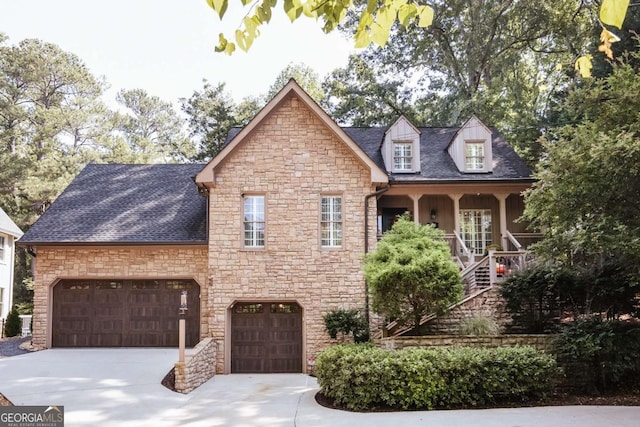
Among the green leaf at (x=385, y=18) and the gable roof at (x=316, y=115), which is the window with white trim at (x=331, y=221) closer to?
the gable roof at (x=316, y=115)

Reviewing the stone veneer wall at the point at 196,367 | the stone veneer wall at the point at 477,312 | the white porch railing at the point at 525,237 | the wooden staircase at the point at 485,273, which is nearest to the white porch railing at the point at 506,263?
the wooden staircase at the point at 485,273

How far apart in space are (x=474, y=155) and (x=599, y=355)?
9.24m

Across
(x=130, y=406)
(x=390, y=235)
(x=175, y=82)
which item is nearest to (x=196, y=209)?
(x=390, y=235)

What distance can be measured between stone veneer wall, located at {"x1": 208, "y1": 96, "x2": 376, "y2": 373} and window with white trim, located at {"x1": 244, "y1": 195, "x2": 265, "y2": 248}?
8.2 inches

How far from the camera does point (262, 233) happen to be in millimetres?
16484

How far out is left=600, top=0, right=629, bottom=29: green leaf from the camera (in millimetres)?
2309

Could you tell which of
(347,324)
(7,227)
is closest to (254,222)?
(347,324)

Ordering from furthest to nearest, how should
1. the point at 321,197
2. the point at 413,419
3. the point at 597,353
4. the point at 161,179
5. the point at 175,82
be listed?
the point at 175,82 → the point at 161,179 → the point at 321,197 → the point at 597,353 → the point at 413,419

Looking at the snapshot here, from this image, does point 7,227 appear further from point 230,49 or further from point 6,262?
point 230,49

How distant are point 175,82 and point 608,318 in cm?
3061

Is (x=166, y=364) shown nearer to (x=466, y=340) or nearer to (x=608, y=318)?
(x=466, y=340)

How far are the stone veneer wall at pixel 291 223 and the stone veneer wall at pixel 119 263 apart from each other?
172 cm

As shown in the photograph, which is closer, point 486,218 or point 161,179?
point 486,218

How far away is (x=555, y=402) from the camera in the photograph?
38.7 ft
